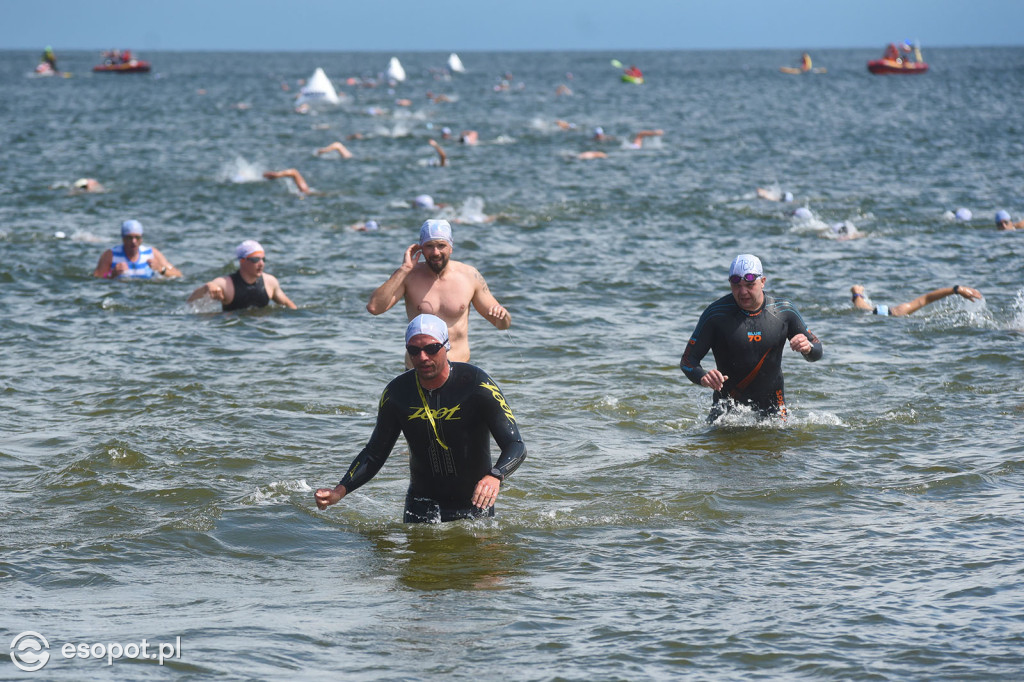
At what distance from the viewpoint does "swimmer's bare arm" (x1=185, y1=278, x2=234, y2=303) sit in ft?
46.6

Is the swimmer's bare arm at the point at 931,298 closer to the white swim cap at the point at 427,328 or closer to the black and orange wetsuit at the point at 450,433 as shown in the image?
the black and orange wetsuit at the point at 450,433

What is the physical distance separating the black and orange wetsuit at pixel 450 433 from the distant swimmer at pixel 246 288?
7.68 meters

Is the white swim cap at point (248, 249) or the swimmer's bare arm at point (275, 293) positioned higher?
the white swim cap at point (248, 249)

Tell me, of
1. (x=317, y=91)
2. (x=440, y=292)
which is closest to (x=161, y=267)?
(x=440, y=292)

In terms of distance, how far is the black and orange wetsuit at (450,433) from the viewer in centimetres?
666

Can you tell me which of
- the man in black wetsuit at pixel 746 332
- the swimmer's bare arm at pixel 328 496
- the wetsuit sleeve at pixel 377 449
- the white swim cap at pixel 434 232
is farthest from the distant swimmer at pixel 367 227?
the swimmer's bare arm at pixel 328 496

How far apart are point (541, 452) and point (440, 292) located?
187cm

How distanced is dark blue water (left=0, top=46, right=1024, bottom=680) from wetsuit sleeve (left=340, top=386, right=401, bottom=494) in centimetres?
64

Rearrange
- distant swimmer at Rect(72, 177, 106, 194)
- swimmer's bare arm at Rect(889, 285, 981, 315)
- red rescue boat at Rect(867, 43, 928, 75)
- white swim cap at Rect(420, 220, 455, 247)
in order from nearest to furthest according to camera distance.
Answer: white swim cap at Rect(420, 220, 455, 247)
swimmer's bare arm at Rect(889, 285, 981, 315)
distant swimmer at Rect(72, 177, 106, 194)
red rescue boat at Rect(867, 43, 928, 75)

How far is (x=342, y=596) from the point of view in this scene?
6566 millimetres

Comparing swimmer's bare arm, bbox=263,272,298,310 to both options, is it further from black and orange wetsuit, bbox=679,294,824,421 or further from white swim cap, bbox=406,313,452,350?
white swim cap, bbox=406,313,452,350

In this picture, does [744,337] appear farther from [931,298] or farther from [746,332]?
[931,298]

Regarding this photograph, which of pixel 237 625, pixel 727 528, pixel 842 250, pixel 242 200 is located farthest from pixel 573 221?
pixel 237 625

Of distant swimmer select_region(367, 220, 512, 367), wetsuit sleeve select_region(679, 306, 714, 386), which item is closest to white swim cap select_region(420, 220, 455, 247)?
distant swimmer select_region(367, 220, 512, 367)
